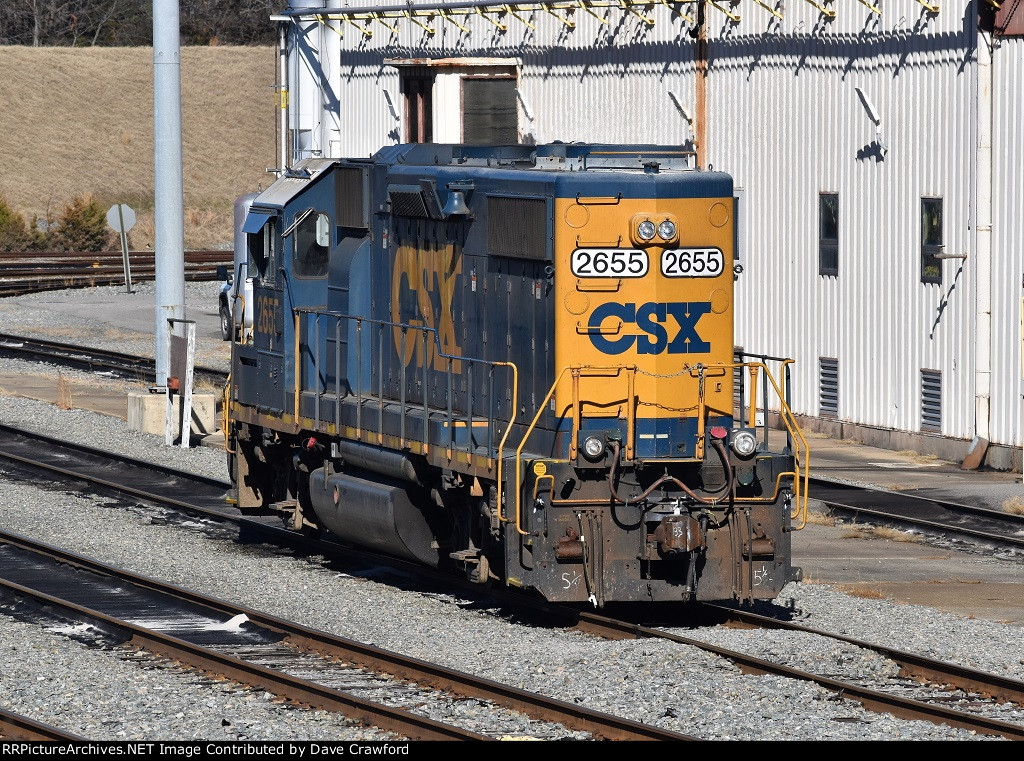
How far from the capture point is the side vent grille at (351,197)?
15.9 metres

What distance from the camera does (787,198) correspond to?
27375 mm

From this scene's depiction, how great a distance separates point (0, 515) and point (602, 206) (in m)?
9.30

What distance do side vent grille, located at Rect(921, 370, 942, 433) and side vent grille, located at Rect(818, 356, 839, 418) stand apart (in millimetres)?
2044

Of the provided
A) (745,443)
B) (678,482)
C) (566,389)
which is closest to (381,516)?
(566,389)

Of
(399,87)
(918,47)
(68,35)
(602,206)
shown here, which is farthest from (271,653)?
(68,35)

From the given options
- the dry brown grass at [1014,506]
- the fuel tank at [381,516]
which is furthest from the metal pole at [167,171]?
the dry brown grass at [1014,506]

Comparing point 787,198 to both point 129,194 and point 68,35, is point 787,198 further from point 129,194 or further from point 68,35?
point 68,35

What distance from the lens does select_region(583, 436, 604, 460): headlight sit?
12.9 metres

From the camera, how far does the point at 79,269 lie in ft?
168

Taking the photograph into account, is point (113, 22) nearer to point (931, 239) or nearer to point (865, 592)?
point (931, 239)

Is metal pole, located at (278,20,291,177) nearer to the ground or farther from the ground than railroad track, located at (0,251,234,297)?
farther from the ground

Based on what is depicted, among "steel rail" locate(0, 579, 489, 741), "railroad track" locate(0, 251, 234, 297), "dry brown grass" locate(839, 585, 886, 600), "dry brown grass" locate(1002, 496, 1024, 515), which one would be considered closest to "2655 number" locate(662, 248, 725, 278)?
"dry brown grass" locate(839, 585, 886, 600)

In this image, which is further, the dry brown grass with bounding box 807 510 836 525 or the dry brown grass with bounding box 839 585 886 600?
the dry brown grass with bounding box 807 510 836 525
